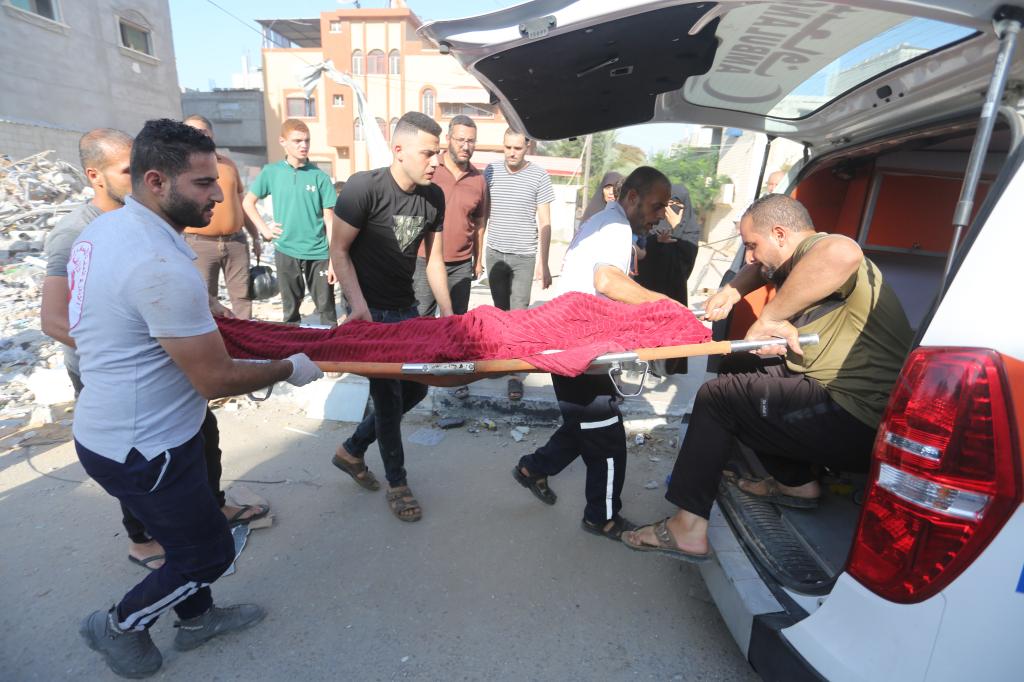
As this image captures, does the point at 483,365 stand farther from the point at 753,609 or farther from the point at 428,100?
the point at 428,100

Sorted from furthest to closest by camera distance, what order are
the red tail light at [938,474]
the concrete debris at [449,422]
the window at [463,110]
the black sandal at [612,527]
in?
1. the window at [463,110]
2. the concrete debris at [449,422]
3. the black sandal at [612,527]
4. the red tail light at [938,474]

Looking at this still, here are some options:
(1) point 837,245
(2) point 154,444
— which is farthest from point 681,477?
(2) point 154,444

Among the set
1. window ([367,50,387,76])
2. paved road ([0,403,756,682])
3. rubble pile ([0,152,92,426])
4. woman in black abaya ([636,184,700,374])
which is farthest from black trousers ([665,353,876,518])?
window ([367,50,387,76])

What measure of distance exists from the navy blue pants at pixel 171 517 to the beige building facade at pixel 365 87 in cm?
2751

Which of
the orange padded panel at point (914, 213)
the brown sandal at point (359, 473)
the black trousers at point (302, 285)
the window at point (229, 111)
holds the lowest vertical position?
the brown sandal at point (359, 473)

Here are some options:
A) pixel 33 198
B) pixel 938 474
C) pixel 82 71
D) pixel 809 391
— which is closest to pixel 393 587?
pixel 809 391

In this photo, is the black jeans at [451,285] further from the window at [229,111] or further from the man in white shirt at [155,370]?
the window at [229,111]

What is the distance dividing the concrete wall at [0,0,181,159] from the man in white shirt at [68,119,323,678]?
57.5 ft

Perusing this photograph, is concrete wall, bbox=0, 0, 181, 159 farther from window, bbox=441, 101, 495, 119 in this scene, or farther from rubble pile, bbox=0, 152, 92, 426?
window, bbox=441, 101, 495, 119

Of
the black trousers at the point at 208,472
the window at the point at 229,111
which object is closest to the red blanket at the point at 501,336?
the black trousers at the point at 208,472

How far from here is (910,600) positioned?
47.9 inches

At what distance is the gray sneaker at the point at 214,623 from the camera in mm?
2104

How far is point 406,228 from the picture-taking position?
3023mm

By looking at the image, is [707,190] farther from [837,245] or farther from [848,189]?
[837,245]
